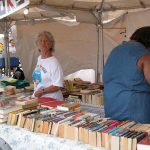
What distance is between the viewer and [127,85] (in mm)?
1982

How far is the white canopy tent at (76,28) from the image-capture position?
14.8 ft

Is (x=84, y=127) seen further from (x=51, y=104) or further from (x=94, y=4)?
(x=94, y=4)

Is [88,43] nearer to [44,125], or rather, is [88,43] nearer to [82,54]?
[82,54]

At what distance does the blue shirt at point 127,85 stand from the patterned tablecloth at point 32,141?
1.43 feet

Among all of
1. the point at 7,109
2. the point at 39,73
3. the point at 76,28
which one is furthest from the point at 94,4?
the point at 7,109

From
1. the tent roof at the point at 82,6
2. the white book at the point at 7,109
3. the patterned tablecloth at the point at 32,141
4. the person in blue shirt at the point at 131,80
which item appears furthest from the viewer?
the tent roof at the point at 82,6

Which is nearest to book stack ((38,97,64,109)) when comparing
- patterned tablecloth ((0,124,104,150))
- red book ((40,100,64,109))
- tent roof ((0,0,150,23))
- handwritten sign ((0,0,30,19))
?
red book ((40,100,64,109))

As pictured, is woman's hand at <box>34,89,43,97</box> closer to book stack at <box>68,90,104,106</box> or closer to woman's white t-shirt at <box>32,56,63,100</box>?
woman's white t-shirt at <box>32,56,63,100</box>

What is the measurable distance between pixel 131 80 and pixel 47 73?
1161mm

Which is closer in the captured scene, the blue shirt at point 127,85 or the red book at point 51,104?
the blue shirt at point 127,85

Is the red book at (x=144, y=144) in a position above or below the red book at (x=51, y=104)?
below

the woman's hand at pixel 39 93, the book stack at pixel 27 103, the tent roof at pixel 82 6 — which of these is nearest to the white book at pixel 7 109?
the book stack at pixel 27 103

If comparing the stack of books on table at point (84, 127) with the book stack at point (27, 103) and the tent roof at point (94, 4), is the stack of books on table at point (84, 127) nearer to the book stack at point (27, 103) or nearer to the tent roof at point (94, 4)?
the book stack at point (27, 103)

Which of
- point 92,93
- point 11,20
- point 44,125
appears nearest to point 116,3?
point 92,93
